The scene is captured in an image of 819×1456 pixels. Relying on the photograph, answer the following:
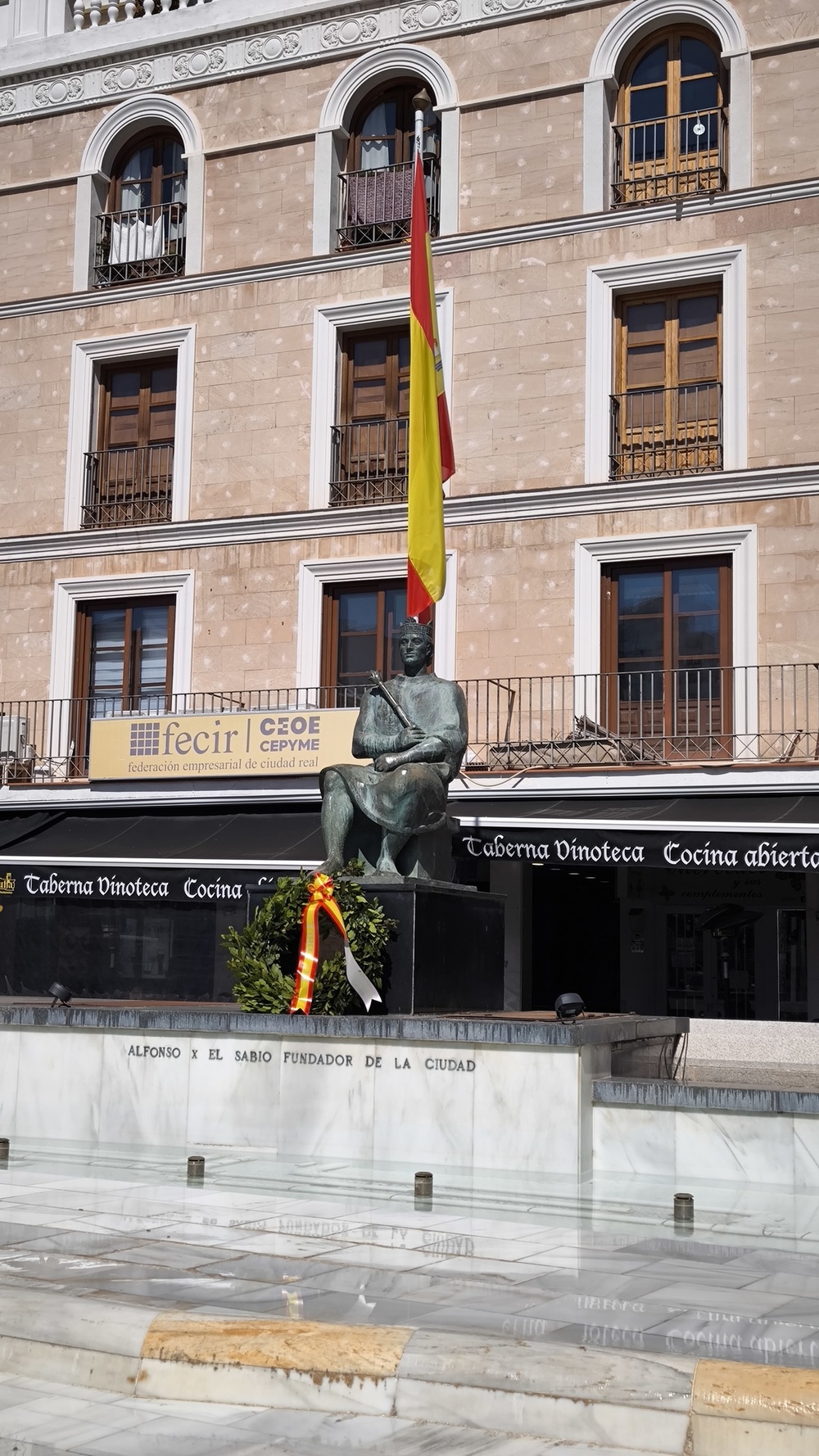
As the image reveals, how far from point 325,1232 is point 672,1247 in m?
1.73

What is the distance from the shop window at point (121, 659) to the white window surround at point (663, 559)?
627 cm

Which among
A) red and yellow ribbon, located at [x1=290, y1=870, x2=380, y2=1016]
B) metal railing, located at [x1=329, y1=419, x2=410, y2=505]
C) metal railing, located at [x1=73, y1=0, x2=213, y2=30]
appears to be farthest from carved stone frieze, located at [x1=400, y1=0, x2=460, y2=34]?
red and yellow ribbon, located at [x1=290, y1=870, x2=380, y2=1016]

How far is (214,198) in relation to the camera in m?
24.6

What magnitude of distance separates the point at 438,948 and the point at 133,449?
14.2 m

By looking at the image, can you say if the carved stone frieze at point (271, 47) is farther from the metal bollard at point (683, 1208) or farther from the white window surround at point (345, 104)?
the metal bollard at point (683, 1208)

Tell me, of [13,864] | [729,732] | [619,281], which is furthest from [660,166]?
[13,864]

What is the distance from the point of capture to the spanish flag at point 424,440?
18672 millimetres

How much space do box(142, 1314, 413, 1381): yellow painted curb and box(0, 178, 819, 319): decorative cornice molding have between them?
18.0 metres

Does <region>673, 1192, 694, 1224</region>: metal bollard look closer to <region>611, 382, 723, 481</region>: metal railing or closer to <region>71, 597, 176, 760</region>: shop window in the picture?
<region>611, 382, 723, 481</region>: metal railing

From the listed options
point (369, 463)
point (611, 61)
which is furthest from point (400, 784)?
point (611, 61)

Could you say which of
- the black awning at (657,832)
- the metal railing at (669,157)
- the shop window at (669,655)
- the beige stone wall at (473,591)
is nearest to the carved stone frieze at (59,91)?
the beige stone wall at (473,591)

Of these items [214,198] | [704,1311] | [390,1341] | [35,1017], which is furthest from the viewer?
[214,198]

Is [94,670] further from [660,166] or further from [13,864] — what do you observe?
[660,166]

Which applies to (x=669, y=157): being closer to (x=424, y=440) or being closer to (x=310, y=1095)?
(x=424, y=440)
